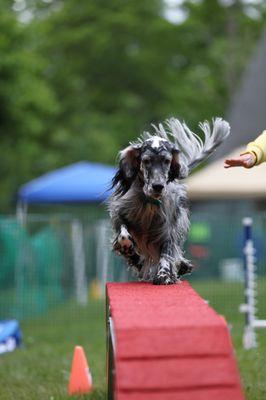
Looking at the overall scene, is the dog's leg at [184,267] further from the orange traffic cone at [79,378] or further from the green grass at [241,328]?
the orange traffic cone at [79,378]

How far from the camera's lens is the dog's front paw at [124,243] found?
5.52m

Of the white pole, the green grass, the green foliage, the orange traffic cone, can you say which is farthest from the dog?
the green foliage

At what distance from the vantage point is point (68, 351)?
10070mm

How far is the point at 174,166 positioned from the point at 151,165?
28 cm

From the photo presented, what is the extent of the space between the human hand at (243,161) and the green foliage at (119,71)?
25.2 metres

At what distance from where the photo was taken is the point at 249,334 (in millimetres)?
9812

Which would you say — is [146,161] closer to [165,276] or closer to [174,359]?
[165,276]

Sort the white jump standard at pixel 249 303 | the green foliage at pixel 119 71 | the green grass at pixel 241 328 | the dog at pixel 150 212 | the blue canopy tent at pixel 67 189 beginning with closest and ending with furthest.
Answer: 1. the dog at pixel 150 212
2. the green grass at pixel 241 328
3. the white jump standard at pixel 249 303
4. the blue canopy tent at pixel 67 189
5. the green foliage at pixel 119 71

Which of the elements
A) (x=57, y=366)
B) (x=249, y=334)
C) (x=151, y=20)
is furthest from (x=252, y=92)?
(x=57, y=366)

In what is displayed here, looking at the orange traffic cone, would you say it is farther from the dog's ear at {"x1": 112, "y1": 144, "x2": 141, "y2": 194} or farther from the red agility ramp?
the red agility ramp

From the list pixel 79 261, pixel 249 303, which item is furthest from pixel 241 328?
pixel 79 261

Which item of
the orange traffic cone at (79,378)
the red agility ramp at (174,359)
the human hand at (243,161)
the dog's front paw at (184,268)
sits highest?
the human hand at (243,161)

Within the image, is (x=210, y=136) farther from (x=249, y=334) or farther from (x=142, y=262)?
(x=249, y=334)

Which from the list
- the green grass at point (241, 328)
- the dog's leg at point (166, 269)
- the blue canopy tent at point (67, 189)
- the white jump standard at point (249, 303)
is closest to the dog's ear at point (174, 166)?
the dog's leg at point (166, 269)
